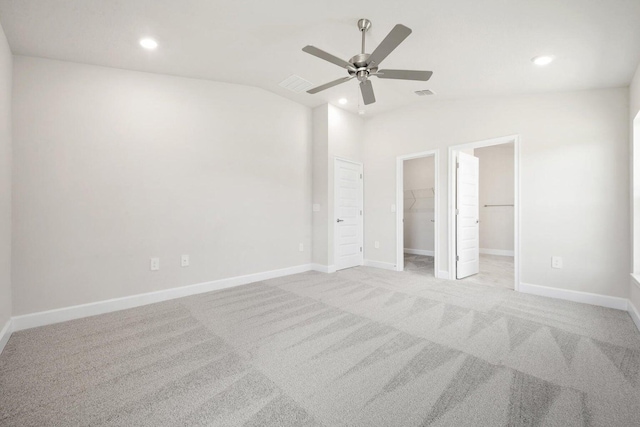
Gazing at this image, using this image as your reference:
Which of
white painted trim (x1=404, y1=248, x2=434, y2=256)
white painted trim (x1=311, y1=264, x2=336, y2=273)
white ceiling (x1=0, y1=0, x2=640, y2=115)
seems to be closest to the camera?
white ceiling (x1=0, y1=0, x2=640, y2=115)

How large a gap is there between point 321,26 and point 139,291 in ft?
11.2

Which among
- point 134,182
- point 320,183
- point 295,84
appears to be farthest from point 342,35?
point 134,182

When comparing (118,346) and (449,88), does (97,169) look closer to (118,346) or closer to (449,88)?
(118,346)

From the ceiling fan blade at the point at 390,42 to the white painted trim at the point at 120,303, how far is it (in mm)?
3207

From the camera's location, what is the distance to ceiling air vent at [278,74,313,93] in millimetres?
3727

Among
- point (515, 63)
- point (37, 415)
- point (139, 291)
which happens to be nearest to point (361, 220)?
point (515, 63)

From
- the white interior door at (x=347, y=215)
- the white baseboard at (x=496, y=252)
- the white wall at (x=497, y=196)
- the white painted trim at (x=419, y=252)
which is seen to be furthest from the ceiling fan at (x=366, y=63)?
the white baseboard at (x=496, y=252)

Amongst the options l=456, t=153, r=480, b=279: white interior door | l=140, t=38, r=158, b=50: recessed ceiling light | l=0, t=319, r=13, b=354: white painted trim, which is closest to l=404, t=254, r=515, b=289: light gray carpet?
l=456, t=153, r=480, b=279: white interior door

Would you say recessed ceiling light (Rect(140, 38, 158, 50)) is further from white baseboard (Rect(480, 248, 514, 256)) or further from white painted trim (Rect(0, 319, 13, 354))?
white baseboard (Rect(480, 248, 514, 256))

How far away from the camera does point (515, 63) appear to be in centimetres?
283

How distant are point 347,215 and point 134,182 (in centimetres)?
331

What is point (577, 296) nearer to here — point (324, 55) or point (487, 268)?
point (487, 268)

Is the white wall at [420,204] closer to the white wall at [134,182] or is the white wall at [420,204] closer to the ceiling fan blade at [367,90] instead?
the white wall at [134,182]

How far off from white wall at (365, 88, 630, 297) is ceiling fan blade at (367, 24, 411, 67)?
246 cm
